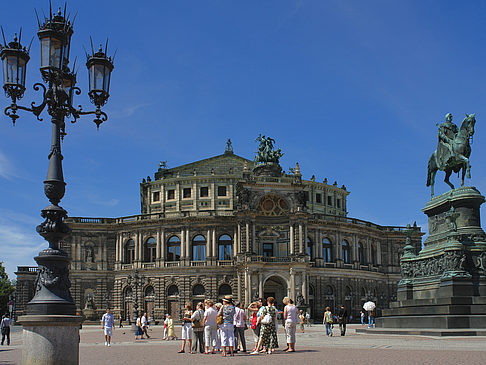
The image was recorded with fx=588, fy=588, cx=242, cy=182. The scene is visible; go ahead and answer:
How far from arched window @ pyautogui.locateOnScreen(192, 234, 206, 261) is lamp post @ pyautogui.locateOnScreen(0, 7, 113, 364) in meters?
57.2

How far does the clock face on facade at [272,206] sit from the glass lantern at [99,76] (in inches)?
2156

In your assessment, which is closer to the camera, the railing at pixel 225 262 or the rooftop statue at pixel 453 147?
the rooftop statue at pixel 453 147

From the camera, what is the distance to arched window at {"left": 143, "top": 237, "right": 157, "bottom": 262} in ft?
238

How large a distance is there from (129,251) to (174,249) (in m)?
6.28

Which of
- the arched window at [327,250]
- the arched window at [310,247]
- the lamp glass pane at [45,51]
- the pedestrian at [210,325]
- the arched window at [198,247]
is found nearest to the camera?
the lamp glass pane at [45,51]

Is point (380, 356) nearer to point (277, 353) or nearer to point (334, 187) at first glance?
point (277, 353)

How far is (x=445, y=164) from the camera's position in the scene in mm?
27453

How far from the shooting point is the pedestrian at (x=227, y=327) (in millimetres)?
19281

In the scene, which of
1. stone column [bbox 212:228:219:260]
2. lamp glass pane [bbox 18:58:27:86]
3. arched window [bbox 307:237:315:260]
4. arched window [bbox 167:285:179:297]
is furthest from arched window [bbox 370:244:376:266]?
lamp glass pane [bbox 18:58:27:86]

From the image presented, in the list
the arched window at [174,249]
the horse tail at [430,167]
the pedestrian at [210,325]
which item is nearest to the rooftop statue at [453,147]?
the horse tail at [430,167]

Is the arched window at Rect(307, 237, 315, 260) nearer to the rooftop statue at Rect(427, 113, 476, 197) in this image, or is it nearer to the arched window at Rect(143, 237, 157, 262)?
the arched window at Rect(143, 237, 157, 262)

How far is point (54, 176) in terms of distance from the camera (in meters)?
13.0

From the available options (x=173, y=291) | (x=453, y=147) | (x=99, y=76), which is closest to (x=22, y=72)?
(x=99, y=76)

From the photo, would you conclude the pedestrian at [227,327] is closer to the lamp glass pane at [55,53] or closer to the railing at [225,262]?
the lamp glass pane at [55,53]
